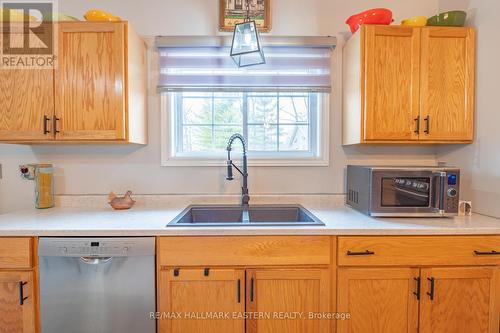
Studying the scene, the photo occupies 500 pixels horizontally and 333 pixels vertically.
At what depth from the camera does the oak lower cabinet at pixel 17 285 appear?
1359 millimetres

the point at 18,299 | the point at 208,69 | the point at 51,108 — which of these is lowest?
the point at 18,299

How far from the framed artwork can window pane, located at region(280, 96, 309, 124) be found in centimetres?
56

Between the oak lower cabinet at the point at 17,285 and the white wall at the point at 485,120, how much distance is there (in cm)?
259

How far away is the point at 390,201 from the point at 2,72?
2461mm

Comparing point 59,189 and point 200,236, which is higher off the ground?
point 59,189

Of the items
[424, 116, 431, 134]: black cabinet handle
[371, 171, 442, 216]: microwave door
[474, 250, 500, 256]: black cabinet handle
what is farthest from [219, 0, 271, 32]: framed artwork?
[474, 250, 500, 256]: black cabinet handle

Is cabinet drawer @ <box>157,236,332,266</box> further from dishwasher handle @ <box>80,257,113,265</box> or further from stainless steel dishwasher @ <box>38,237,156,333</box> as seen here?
dishwasher handle @ <box>80,257,113,265</box>

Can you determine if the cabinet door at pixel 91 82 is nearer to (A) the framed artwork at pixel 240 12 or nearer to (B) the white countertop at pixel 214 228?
(B) the white countertop at pixel 214 228

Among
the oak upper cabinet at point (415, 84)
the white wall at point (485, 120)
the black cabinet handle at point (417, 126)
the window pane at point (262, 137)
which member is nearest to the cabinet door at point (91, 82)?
the window pane at point (262, 137)

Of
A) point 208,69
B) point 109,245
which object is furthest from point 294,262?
point 208,69

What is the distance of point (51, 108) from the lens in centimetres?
163

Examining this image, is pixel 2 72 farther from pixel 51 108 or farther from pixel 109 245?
pixel 109 245

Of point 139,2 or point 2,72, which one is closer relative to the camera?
point 2,72

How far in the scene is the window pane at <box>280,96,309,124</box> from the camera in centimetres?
211
